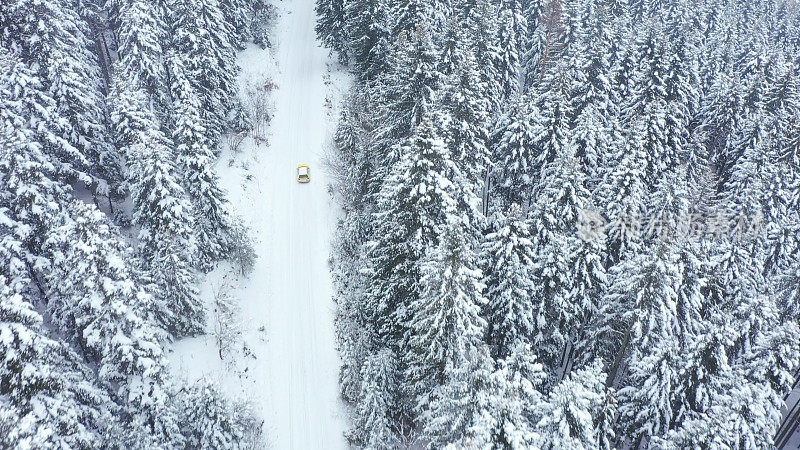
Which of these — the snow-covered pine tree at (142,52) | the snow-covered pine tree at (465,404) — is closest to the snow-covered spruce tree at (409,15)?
the snow-covered pine tree at (142,52)

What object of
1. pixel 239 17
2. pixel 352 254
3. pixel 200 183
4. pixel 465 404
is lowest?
pixel 352 254

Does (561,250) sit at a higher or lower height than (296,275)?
higher

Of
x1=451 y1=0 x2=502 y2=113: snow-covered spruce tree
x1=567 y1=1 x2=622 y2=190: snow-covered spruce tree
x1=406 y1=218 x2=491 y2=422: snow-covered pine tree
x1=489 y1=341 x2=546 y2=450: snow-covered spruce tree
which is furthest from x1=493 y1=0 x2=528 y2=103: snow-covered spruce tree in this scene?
x1=489 y1=341 x2=546 y2=450: snow-covered spruce tree

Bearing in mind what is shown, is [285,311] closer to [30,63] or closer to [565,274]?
[565,274]

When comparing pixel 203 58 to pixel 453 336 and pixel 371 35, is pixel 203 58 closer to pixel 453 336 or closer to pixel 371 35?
pixel 371 35

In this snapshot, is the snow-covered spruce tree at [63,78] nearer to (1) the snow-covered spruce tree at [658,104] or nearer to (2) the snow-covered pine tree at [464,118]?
(2) the snow-covered pine tree at [464,118]

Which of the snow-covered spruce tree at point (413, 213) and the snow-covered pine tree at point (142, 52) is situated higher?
the snow-covered pine tree at point (142, 52)

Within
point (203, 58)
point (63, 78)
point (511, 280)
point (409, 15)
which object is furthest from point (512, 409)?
point (203, 58)
